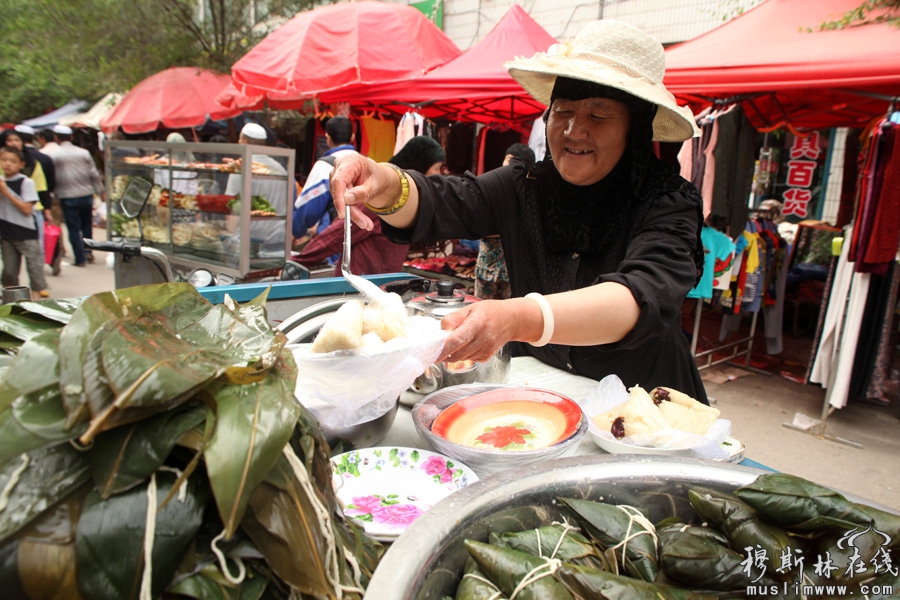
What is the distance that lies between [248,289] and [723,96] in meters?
4.59

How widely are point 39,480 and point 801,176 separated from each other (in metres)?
7.60

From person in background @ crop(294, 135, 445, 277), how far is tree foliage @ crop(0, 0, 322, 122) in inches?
403

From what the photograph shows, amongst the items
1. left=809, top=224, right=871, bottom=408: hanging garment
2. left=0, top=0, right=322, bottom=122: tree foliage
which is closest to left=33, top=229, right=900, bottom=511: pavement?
left=809, top=224, right=871, bottom=408: hanging garment

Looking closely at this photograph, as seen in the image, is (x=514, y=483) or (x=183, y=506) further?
(x=514, y=483)

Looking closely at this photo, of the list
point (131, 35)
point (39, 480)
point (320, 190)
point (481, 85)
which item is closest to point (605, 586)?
point (39, 480)

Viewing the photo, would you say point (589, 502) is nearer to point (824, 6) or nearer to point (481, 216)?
point (481, 216)

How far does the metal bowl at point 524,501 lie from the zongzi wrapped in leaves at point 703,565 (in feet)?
0.51

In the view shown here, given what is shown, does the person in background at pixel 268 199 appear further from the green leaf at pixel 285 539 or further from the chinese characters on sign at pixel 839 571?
A: the chinese characters on sign at pixel 839 571

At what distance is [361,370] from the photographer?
1132 millimetres

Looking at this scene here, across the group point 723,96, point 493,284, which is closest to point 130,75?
point 493,284

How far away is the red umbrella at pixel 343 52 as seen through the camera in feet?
24.1

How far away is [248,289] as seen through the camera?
8.21 ft

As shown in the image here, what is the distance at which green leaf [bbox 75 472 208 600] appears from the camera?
60 cm

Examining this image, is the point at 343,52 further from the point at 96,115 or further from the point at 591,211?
the point at 96,115
